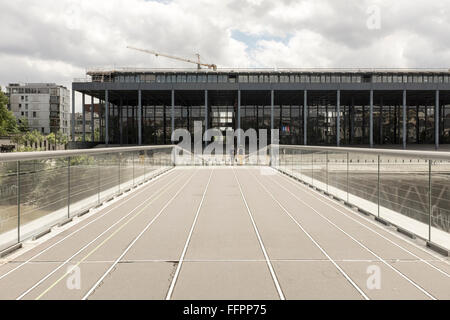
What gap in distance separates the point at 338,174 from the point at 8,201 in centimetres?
685

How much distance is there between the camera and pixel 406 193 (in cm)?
532

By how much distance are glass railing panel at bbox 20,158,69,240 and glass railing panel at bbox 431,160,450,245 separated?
5.27 meters

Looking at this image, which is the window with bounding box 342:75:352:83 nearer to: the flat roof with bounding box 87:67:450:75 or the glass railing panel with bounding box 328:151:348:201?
the flat roof with bounding box 87:67:450:75

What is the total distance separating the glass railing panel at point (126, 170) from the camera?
31.5 ft

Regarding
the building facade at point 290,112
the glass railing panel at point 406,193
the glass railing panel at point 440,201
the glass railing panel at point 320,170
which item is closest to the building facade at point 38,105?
the building facade at point 290,112

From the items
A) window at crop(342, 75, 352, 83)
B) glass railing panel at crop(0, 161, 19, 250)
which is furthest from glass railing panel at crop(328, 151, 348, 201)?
window at crop(342, 75, 352, 83)

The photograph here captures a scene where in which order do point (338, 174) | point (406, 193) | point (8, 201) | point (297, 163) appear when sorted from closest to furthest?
1. point (8, 201)
2. point (406, 193)
3. point (338, 174)
4. point (297, 163)

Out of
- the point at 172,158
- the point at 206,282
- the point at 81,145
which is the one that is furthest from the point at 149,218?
the point at 81,145

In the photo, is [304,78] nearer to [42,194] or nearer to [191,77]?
[191,77]

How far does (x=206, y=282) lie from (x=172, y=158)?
16.9m

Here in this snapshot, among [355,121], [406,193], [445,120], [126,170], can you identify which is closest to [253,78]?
[355,121]

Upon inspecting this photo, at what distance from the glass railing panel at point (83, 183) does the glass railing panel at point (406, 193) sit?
17.6 feet

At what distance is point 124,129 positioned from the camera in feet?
171
